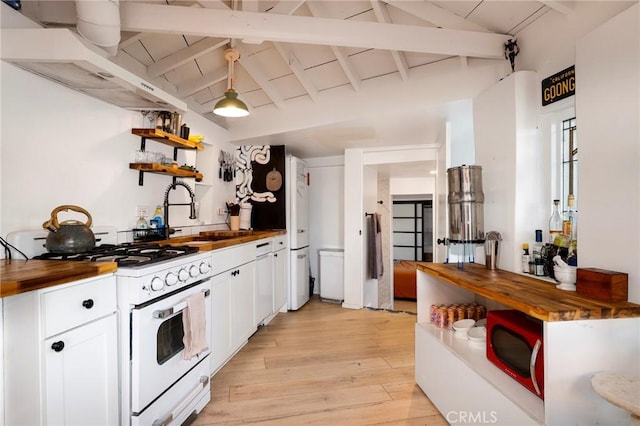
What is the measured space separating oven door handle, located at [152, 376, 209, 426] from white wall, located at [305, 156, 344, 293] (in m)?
2.83

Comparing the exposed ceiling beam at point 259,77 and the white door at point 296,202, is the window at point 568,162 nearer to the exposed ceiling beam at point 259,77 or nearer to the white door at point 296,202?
the exposed ceiling beam at point 259,77

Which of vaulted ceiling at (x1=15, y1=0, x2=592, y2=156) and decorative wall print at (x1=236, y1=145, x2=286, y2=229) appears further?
decorative wall print at (x1=236, y1=145, x2=286, y2=229)

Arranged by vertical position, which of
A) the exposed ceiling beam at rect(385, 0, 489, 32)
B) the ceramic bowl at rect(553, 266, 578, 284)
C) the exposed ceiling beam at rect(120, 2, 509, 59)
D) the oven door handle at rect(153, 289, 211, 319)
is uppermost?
the exposed ceiling beam at rect(385, 0, 489, 32)

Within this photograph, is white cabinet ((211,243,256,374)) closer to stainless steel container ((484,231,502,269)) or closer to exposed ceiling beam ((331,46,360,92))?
exposed ceiling beam ((331,46,360,92))

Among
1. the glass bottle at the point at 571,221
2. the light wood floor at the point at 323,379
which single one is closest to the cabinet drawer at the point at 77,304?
the light wood floor at the point at 323,379

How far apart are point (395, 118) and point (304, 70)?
0.94 metres

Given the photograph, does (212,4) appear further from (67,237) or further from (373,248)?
(373,248)

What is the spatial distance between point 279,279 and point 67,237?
2.24m

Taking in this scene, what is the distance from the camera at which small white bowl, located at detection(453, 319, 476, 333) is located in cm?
193

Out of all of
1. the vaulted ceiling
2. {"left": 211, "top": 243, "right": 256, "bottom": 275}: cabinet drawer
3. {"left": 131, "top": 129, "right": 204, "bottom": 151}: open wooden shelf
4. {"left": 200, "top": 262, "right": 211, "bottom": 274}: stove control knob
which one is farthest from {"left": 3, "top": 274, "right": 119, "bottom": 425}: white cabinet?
the vaulted ceiling

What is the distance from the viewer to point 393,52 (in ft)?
7.88

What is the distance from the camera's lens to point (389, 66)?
2.67m

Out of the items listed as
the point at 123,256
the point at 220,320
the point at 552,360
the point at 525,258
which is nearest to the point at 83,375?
the point at 123,256

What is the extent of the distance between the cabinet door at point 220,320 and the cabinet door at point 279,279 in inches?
40.7
